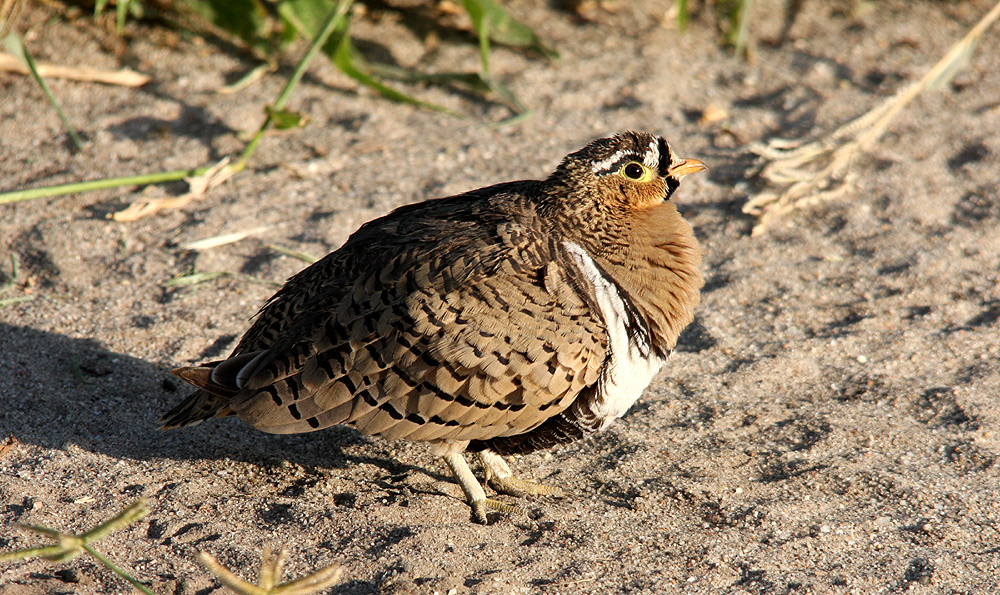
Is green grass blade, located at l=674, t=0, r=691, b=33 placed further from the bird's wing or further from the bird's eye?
the bird's wing

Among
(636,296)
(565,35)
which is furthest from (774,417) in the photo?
(565,35)

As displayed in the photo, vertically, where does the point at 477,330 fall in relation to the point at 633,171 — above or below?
below

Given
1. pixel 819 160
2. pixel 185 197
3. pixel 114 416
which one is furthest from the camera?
pixel 819 160

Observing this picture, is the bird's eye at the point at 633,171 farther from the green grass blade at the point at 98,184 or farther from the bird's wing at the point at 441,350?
the green grass blade at the point at 98,184

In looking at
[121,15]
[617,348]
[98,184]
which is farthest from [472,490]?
[121,15]

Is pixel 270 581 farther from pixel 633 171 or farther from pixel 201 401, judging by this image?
pixel 633 171

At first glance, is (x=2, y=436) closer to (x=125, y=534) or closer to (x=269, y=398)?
(x=125, y=534)

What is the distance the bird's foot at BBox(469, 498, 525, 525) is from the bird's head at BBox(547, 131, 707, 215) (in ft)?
4.03

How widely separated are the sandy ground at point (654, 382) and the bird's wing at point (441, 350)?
1.44 feet

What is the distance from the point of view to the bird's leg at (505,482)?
383 centimetres

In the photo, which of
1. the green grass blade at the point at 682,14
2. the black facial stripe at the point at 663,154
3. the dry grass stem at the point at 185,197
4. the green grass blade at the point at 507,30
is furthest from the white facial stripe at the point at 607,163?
the green grass blade at the point at 682,14

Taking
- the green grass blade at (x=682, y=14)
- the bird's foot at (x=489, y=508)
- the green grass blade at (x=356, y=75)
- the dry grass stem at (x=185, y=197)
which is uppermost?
the green grass blade at (x=682, y=14)

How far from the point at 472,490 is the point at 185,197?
2.74 metres

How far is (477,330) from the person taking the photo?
131 inches
